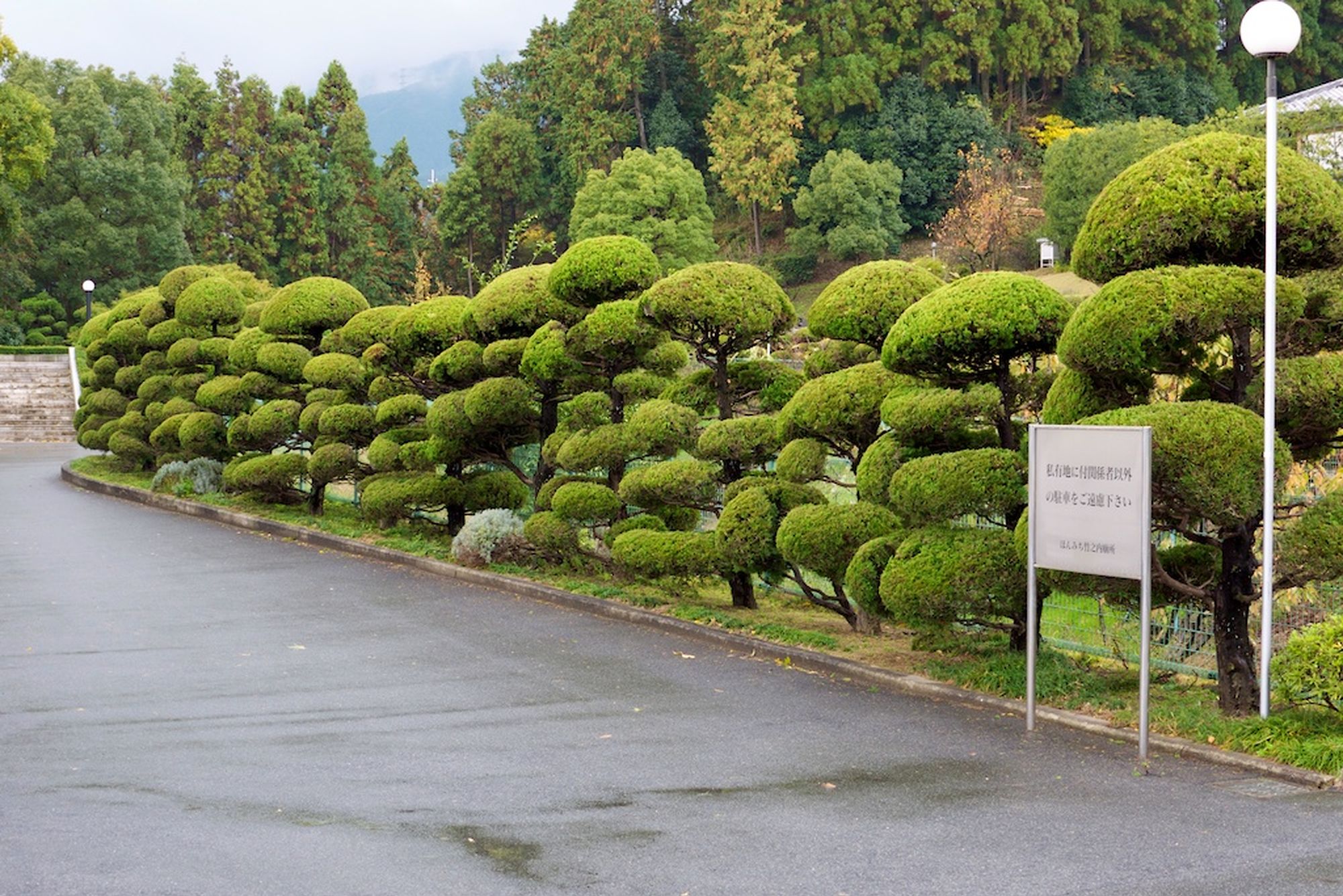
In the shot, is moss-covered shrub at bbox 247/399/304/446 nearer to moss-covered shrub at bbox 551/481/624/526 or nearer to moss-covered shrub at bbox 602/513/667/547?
moss-covered shrub at bbox 551/481/624/526

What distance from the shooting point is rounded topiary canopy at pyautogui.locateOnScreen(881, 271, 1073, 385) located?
774cm

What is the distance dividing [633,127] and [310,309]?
43.6 meters

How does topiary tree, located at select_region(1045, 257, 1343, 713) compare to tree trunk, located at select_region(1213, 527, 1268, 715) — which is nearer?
topiary tree, located at select_region(1045, 257, 1343, 713)

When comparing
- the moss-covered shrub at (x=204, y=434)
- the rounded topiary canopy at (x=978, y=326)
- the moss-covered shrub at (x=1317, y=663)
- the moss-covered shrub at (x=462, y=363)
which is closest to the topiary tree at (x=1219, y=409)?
the moss-covered shrub at (x=1317, y=663)

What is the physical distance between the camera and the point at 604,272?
12.3 meters

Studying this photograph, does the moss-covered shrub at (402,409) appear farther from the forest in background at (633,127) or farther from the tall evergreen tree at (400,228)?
the tall evergreen tree at (400,228)

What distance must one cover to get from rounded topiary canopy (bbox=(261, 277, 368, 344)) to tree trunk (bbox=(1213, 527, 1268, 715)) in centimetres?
1395

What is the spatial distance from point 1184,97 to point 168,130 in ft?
149

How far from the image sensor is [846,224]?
169 ft

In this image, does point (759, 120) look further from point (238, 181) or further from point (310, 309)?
point (310, 309)

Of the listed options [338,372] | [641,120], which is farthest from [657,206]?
[338,372]

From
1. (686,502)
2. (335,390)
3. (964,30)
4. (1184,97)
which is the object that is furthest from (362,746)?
(1184,97)

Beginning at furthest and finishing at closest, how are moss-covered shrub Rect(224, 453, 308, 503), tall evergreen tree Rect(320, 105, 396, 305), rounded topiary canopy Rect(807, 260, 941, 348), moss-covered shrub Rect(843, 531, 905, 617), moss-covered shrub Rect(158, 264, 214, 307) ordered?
tall evergreen tree Rect(320, 105, 396, 305), moss-covered shrub Rect(158, 264, 214, 307), moss-covered shrub Rect(224, 453, 308, 503), rounded topiary canopy Rect(807, 260, 941, 348), moss-covered shrub Rect(843, 531, 905, 617)

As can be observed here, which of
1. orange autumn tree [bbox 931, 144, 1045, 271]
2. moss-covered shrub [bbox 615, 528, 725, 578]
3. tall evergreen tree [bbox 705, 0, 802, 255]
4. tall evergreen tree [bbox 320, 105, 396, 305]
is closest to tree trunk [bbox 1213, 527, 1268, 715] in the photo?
moss-covered shrub [bbox 615, 528, 725, 578]
